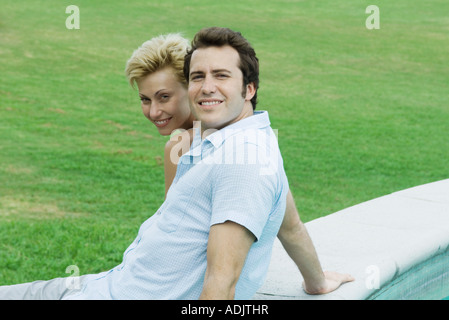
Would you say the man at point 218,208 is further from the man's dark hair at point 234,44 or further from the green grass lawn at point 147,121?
the green grass lawn at point 147,121

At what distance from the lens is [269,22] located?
841 inches

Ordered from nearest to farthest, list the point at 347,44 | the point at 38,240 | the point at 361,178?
the point at 38,240 < the point at 361,178 < the point at 347,44

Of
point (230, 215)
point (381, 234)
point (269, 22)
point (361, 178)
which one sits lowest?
point (361, 178)

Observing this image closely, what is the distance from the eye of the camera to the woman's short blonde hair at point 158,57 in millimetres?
2861

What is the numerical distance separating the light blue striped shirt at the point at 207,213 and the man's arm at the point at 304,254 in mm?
153

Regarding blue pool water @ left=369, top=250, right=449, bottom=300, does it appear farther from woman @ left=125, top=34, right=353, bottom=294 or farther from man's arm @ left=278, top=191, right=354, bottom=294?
woman @ left=125, top=34, right=353, bottom=294

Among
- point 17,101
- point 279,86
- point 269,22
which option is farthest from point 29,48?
point 269,22

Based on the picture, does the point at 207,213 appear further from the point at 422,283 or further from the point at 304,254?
the point at 422,283

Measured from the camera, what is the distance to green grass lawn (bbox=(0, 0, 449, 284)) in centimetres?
618

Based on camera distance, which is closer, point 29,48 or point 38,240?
point 38,240

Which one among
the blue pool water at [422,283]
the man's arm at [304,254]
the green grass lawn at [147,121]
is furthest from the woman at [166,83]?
the green grass lawn at [147,121]

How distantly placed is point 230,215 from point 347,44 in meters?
17.8
